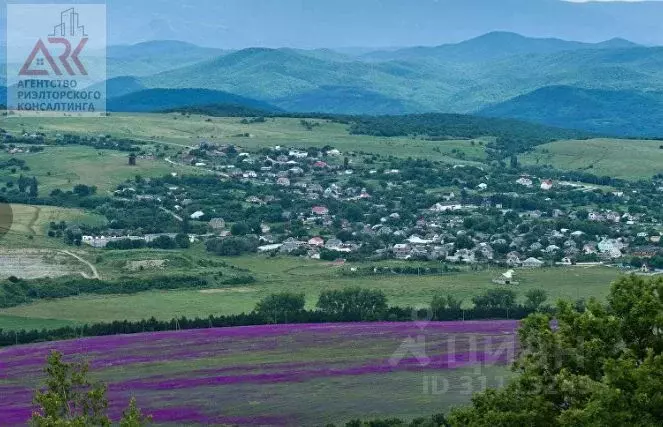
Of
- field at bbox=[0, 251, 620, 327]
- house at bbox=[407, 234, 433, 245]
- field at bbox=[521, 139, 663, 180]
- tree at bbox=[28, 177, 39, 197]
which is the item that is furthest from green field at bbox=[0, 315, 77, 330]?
field at bbox=[521, 139, 663, 180]

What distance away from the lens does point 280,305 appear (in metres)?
48.4

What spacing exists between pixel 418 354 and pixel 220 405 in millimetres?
8643

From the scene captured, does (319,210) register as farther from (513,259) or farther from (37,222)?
(513,259)

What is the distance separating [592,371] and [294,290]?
36.1 metres

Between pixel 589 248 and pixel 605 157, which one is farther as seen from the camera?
pixel 605 157

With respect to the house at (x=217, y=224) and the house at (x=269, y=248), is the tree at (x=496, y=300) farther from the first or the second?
the house at (x=217, y=224)

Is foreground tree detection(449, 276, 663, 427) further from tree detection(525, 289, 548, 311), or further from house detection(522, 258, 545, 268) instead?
house detection(522, 258, 545, 268)

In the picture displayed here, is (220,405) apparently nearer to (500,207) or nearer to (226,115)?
(500,207)

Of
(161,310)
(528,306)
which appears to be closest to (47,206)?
(161,310)

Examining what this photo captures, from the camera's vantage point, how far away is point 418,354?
39.3 meters

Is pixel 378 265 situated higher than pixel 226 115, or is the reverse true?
pixel 226 115

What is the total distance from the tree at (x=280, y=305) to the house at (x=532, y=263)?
1676cm

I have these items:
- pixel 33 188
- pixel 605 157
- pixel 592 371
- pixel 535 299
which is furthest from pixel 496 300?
pixel 605 157

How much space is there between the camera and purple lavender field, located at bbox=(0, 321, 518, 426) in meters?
31.9
